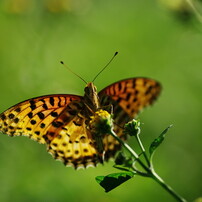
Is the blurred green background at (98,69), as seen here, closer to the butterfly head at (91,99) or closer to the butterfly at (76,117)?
the butterfly at (76,117)

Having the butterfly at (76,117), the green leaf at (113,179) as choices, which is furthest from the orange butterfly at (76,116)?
the green leaf at (113,179)

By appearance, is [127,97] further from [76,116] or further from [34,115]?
[34,115]

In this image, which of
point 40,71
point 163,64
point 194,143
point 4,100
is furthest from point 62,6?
point 194,143

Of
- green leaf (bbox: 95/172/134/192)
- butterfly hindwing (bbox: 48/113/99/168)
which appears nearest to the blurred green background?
butterfly hindwing (bbox: 48/113/99/168)

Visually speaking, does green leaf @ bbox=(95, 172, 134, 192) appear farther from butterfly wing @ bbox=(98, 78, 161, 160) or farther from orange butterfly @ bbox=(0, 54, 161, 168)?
butterfly wing @ bbox=(98, 78, 161, 160)

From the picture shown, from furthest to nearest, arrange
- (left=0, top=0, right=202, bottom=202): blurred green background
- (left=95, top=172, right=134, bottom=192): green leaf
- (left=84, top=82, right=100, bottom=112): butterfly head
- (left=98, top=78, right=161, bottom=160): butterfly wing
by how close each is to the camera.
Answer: (left=0, top=0, right=202, bottom=202): blurred green background < (left=98, top=78, right=161, bottom=160): butterfly wing < (left=84, top=82, right=100, bottom=112): butterfly head < (left=95, top=172, right=134, bottom=192): green leaf

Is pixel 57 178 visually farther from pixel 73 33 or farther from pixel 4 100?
pixel 73 33

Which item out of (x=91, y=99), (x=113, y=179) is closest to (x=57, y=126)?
(x=91, y=99)
